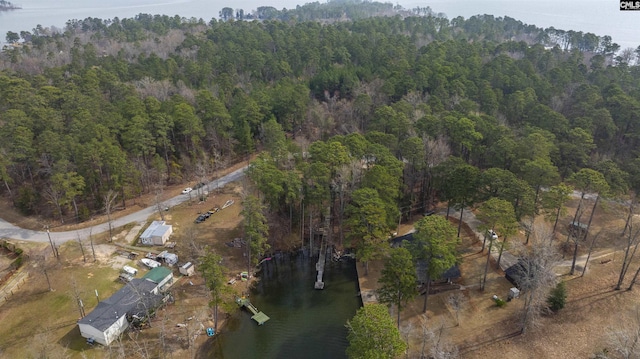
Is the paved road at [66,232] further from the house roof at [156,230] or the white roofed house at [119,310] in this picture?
the white roofed house at [119,310]

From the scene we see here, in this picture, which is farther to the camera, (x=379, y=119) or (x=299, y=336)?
(x=379, y=119)

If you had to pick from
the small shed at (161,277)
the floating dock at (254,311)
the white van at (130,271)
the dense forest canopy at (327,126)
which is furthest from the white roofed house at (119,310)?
the dense forest canopy at (327,126)

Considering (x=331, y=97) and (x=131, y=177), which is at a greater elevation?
(x=331, y=97)

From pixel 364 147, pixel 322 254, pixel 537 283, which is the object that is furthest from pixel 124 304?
pixel 537 283

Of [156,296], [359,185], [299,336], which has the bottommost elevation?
[299,336]

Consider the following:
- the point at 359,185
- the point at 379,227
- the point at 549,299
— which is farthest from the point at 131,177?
the point at 549,299

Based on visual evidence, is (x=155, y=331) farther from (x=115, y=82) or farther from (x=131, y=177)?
(x=115, y=82)

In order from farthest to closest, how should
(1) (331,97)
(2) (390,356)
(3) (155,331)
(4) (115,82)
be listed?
1. (1) (331,97)
2. (4) (115,82)
3. (3) (155,331)
4. (2) (390,356)

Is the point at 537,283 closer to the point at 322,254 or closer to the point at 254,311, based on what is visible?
the point at 322,254
